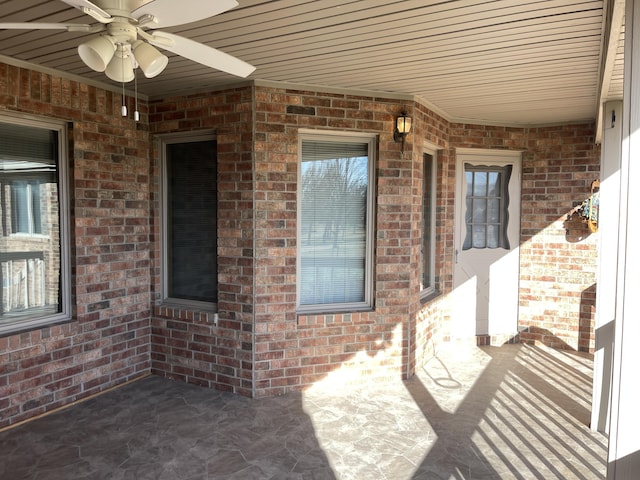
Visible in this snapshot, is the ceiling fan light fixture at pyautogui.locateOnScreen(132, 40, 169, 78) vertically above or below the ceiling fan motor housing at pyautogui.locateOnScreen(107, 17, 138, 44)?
below

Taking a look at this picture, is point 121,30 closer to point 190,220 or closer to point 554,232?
point 190,220

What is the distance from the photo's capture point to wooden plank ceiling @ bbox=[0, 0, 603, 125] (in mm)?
2594

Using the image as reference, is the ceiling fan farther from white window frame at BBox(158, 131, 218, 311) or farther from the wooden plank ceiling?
white window frame at BBox(158, 131, 218, 311)

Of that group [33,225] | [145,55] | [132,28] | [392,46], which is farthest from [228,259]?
[132,28]

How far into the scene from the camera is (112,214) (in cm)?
426

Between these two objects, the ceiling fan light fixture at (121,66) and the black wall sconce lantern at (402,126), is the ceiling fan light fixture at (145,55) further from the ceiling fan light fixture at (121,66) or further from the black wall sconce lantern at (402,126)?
the black wall sconce lantern at (402,126)

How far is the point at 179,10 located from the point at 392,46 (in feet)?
5.94

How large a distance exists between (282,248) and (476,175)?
2953 millimetres

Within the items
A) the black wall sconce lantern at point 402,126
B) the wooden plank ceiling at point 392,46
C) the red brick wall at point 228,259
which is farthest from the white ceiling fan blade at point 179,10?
the black wall sconce lantern at point 402,126

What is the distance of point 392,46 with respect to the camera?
314 cm

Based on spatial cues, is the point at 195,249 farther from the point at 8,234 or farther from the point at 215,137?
the point at 8,234

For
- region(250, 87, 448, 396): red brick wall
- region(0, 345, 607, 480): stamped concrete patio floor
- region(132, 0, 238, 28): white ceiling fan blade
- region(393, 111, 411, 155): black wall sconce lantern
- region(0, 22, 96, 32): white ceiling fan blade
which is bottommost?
region(0, 345, 607, 480): stamped concrete patio floor

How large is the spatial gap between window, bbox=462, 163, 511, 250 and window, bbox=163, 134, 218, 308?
10.3 feet

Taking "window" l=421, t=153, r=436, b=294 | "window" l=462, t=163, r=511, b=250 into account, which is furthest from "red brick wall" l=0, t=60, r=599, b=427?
"window" l=462, t=163, r=511, b=250
